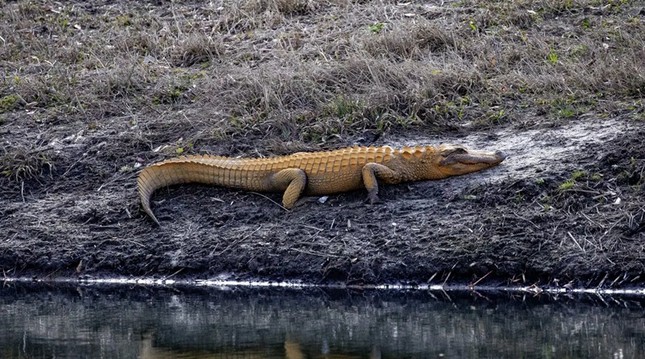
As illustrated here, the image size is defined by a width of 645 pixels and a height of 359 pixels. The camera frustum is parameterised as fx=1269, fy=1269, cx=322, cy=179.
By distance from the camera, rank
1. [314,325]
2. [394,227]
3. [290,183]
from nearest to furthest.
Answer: [314,325]
[394,227]
[290,183]

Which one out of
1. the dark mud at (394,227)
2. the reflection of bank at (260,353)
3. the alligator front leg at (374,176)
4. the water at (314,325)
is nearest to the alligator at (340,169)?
the alligator front leg at (374,176)

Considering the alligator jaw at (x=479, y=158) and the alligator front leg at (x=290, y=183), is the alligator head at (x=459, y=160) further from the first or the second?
the alligator front leg at (x=290, y=183)

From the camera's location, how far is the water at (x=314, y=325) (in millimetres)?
8914

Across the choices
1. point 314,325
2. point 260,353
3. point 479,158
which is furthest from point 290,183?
point 260,353

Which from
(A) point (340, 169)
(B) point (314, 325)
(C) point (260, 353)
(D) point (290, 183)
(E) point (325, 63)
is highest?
(E) point (325, 63)

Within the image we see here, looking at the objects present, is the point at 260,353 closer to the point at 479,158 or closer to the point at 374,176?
the point at 374,176

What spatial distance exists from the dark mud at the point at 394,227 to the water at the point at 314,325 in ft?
1.14

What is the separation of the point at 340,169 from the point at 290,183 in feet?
1.68

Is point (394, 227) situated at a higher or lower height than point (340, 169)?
lower

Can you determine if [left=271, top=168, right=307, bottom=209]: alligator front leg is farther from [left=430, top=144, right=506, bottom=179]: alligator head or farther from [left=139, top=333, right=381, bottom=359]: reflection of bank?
[left=139, top=333, right=381, bottom=359]: reflection of bank

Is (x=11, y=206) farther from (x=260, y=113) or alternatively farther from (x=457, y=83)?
(x=457, y=83)

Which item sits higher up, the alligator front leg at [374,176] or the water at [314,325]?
the alligator front leg at [374,176]

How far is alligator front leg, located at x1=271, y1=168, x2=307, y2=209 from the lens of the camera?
40.1ft

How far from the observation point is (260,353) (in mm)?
8820
